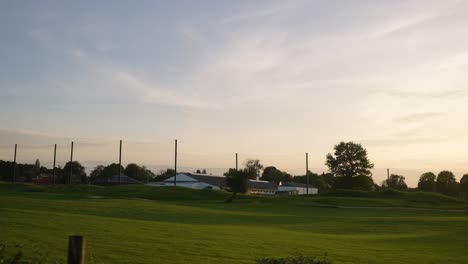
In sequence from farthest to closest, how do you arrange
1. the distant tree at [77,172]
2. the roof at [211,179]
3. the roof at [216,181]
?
the distant tree at [77,172]
the roof at [216,181]
the roof at [211,179]

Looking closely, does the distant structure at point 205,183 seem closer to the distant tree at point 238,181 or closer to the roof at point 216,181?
the roof at point 216,181

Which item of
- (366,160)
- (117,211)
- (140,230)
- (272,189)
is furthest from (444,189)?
(140,230)

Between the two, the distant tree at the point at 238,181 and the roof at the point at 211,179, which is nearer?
the distant tree at the point at 238,181

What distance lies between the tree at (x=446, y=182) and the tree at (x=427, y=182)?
1829mm

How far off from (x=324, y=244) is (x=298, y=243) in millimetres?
1312

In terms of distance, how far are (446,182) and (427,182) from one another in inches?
260

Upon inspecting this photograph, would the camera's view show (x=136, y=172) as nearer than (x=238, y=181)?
No

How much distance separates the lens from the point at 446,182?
5945 inches

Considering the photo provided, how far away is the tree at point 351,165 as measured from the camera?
394 feet

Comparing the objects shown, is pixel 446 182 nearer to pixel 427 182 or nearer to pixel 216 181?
pixel 427 182

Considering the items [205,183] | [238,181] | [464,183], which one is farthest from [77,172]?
[464,183]

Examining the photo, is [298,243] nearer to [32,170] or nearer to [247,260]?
[247,260]

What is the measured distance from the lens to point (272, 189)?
511 ft

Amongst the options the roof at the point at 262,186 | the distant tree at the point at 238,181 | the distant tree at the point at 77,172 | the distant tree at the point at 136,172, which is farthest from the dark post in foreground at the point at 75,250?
the distant tree at the point at 136,172
